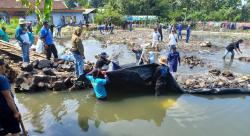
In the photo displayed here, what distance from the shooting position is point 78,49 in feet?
36.1

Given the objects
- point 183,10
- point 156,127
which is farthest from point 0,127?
point 183,10

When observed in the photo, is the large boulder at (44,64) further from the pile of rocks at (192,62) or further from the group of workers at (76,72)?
the pile of rocks at (192,62)

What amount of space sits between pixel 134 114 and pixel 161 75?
6.05 feet

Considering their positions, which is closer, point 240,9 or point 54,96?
point 54,96

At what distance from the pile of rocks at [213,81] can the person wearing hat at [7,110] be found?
7.07 metres

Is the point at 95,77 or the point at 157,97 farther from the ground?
the point at 95,77

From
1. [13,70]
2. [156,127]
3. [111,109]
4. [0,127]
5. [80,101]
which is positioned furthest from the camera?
[13,70]

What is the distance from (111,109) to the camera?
9539mm

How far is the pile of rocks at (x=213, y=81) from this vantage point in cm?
1177

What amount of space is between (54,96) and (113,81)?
6.20ft

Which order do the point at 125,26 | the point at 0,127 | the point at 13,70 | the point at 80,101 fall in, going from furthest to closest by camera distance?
1. the point at 125,26
2. the point at 13,70
3. the point at 80,101
4. the point at 0,127

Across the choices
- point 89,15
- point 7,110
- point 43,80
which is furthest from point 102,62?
point 89,15

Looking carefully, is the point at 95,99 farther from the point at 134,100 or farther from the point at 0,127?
the point at 0,127

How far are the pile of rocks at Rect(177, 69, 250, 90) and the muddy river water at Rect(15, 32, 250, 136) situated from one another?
85 cm
